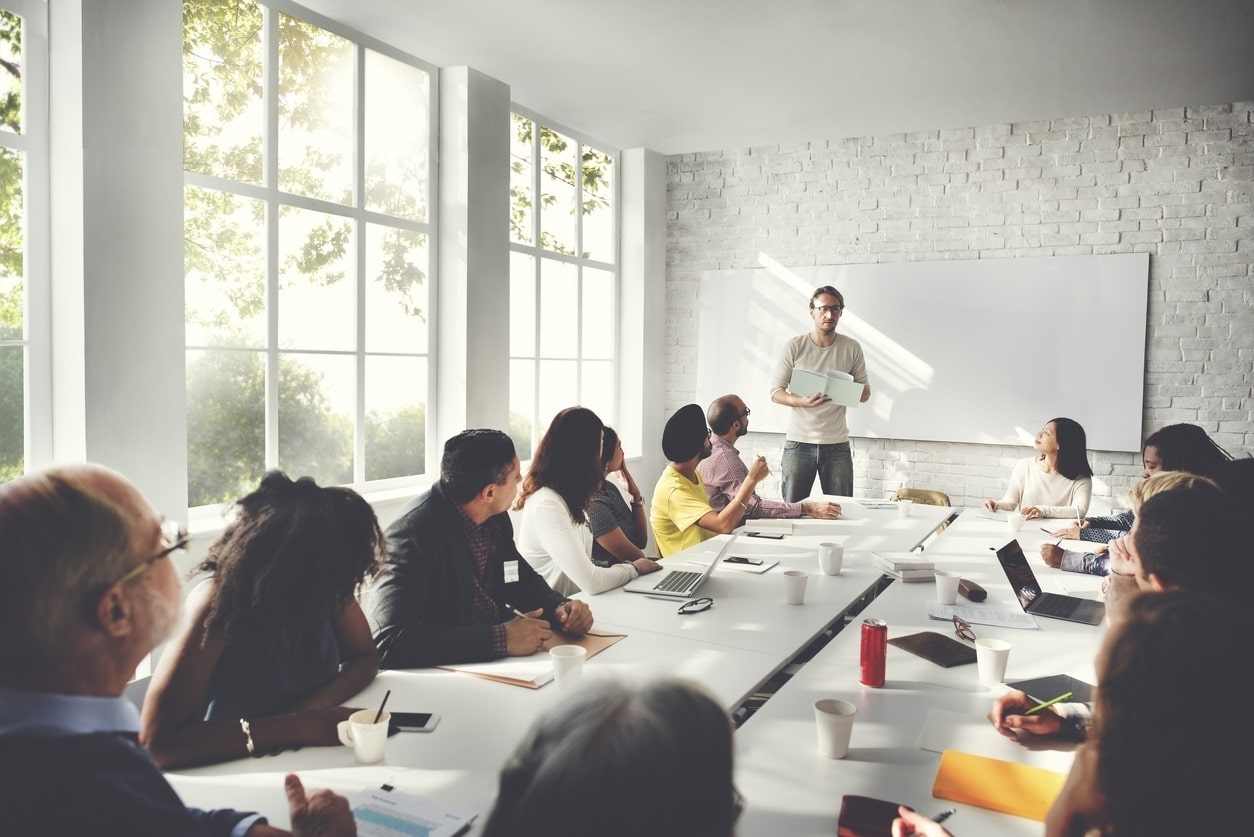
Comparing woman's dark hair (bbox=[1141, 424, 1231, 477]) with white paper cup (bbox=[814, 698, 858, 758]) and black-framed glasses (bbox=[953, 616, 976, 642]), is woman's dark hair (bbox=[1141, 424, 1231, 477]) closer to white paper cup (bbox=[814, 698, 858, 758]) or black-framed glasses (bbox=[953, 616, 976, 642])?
black-framed glasses (bbox=[953, 616, 976, 642])

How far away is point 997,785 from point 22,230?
11.5ft

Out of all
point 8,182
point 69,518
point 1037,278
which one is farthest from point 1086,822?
point 1037,278

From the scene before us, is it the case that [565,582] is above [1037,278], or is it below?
below

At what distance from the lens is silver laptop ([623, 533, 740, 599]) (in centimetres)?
264

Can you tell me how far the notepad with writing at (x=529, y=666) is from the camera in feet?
6.21

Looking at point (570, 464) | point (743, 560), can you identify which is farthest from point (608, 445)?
point (743, 560)

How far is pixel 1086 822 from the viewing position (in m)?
Result: 1.06

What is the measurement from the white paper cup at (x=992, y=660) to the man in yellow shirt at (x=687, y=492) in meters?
1.67

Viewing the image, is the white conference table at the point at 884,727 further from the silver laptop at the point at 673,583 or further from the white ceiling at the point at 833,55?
the white ceiling at the point at 833,55

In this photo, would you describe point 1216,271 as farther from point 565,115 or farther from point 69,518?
point 69,518

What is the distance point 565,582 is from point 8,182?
2466mm

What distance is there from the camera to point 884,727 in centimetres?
168

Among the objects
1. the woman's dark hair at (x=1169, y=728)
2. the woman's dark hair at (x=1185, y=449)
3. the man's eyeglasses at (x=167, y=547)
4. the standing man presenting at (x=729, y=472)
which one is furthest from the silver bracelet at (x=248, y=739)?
the woman's dark hair at (x=1185, y=449)

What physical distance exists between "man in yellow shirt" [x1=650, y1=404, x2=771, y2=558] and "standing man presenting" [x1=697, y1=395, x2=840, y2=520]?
15.5 inches
